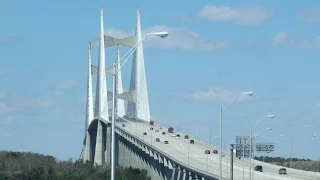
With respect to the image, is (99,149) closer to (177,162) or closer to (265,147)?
(265,147)

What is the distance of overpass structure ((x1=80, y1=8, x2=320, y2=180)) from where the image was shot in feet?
348

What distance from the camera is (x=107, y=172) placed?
120 meters

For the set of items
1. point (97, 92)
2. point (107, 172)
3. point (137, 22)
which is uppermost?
point (137, 22)

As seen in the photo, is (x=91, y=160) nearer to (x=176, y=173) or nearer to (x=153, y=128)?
(x=153, y=128)

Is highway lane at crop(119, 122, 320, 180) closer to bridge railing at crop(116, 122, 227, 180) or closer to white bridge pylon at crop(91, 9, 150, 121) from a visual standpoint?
bridge railing at crop(116, 122, 227, 180)

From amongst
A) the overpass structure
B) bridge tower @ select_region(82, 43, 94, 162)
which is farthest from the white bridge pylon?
bridge tower @ select_region(82, 43, 94, 162)

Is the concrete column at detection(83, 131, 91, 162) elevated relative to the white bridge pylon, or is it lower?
lower

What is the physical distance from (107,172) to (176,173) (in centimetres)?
2079

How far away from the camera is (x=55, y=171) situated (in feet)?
443

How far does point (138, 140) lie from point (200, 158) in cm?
792

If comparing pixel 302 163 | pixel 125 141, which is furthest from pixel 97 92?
pixel 302 163

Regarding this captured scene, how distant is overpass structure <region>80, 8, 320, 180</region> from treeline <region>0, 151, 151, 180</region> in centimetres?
221

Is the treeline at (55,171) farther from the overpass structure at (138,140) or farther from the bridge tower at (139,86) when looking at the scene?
the bridge tower at (139,86)

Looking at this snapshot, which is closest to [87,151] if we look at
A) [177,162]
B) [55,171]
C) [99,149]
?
[55,171]
